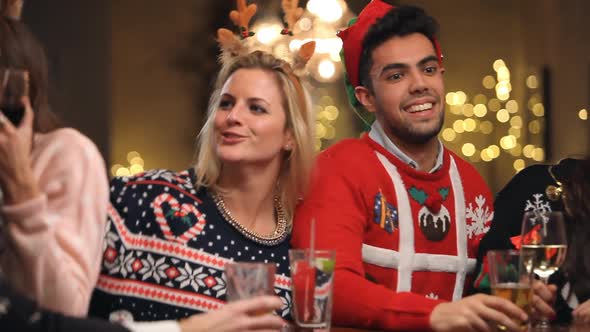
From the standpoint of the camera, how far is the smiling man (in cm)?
261

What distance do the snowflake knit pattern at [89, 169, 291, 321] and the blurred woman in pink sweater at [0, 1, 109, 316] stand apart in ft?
1.08

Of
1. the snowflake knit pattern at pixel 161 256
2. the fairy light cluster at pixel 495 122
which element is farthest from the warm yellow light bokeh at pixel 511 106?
the snowflake knit pattern at pixel 161 256

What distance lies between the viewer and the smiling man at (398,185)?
261 centimetres

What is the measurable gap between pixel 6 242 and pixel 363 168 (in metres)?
1.16

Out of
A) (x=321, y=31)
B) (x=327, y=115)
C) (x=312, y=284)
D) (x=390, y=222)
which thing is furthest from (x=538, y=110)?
(x=312, y=284)

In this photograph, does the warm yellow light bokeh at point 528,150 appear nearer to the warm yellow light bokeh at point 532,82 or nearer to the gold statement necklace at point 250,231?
the warm yellow light bokeh at point 532,82

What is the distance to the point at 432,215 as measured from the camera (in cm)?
272

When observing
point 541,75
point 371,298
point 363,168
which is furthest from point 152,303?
point 541,75

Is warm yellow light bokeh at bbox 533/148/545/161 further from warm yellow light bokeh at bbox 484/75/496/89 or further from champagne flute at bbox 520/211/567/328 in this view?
champagne flute at bbox 520/211/567/328

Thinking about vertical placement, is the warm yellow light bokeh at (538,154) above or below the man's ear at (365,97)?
below

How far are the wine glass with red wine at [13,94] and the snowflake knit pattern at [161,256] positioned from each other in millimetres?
653

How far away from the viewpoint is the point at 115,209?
243 centimetres

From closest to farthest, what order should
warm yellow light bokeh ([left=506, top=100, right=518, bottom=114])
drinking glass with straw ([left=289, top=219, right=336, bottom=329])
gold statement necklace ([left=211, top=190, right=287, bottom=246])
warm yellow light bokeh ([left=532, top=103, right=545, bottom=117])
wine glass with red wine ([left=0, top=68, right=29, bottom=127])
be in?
1. wine glass with red wine ([left=0, top=68, right=29, bottom=127])
2. drinking glass with straw ([left=289, top=219, right=336, bottom=329])
3. gold statement necklace ([left=211, top=190, right=287, bottom=246])
4. warm yellow light bokeh ([left=532, top=103, right=545, bottom=117])
5. warm yellow light bokeh ([left=506, top=100, right=518, bottom=114])

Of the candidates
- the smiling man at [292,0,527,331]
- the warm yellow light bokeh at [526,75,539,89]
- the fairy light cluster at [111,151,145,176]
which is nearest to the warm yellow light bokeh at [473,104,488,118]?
the warm yellow light bokeh at [526,75,539,89]
